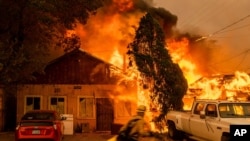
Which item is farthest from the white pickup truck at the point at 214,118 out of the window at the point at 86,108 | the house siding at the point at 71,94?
the window at the point at 86,108

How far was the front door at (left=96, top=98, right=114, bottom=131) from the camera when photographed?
1051 inches

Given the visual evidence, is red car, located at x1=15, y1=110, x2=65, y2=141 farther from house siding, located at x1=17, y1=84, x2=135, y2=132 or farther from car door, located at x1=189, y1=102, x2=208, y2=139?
house siding, located at x1=17, y1=84, x2=135, y2=132

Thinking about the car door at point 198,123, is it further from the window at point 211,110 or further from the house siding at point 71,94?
the house siding at point 71,94

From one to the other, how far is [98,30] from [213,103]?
29.5m

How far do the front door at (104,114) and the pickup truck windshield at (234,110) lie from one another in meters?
12.9

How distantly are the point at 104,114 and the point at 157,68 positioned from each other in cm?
630

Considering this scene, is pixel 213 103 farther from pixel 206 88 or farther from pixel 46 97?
pixel 46 97

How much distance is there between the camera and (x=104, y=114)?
26.8 meters

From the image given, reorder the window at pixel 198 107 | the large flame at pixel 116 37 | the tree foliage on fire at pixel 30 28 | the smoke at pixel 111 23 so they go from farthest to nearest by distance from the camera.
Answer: the smoke at pixel 111 23 → the large flame at pixel 116 37 → the tree foliage on fire at pixel 30 28 → the window at pixel 198 107

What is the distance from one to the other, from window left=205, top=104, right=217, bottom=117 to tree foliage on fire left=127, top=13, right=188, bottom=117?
20.8 feet

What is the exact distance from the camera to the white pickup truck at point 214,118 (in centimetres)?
1368

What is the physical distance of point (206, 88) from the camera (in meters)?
26.9

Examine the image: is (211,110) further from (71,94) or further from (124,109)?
(71,94)

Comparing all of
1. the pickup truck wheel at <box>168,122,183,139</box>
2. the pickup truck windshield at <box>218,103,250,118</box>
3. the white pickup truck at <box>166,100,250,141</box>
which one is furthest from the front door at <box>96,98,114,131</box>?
the pickup truck windshield at <box>218,103,250,118</box>
